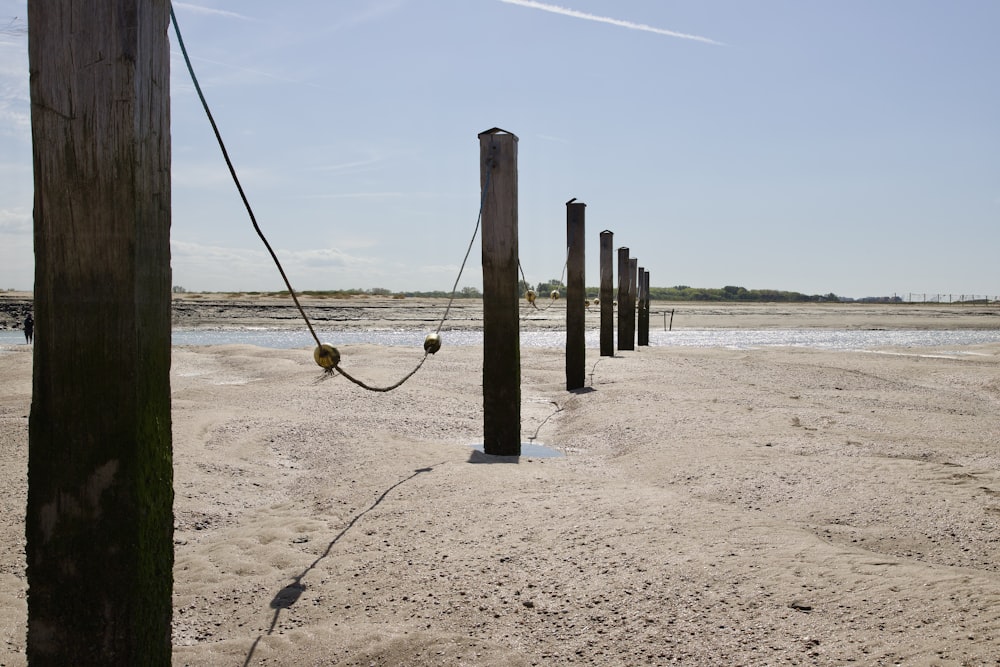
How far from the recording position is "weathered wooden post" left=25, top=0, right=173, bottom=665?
240 centimetres


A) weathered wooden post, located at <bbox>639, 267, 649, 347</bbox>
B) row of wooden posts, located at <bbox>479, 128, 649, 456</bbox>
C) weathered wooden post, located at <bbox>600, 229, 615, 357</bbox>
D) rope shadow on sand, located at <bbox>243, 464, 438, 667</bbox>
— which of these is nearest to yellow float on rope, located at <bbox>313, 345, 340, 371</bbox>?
rope shadow on sand, located at <bbox>243, 464, 438, 667</bbox>

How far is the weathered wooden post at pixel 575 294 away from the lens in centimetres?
1062

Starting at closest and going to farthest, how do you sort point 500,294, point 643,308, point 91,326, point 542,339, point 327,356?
point 91,326
point 327,356
point 500,294
point 643,308
point 542,339

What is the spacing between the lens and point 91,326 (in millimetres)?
2414

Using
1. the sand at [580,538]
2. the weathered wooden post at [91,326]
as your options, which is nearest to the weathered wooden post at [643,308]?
the sand at [580,538]

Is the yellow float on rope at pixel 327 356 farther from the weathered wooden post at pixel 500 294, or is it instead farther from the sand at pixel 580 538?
the weathered wooden post at pixel 500 294

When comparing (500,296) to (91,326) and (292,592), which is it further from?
(91,326)

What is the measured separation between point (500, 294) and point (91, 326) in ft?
14.1

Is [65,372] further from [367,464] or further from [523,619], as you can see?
[367,464]

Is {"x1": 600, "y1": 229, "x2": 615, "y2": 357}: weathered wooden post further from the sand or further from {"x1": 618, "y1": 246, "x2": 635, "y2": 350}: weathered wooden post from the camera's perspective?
the sand

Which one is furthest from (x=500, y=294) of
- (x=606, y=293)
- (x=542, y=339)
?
(x=542, y=339)

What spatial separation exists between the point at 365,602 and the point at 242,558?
0.96 metres

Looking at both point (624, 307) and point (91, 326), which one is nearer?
point (91, 326)

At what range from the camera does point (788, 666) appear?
2.80m
